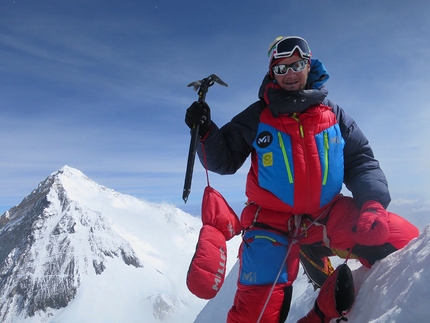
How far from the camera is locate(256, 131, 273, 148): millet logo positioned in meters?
3.97

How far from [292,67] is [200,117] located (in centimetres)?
140

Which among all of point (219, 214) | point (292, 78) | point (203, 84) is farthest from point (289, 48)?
point (219, 214)

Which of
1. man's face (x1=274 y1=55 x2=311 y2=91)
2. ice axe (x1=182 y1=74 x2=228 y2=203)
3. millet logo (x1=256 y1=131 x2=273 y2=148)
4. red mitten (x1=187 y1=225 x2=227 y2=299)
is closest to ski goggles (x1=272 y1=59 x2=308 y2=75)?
man's face (x1=274 y1=55 x2=311 y2=91)

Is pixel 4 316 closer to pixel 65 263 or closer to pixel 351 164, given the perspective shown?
pixel 65 263

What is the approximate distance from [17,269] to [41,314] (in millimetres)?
33618

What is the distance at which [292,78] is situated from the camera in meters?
4.16

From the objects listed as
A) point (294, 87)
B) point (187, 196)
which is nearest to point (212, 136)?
point (187, 196)

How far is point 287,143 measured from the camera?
12.5ft

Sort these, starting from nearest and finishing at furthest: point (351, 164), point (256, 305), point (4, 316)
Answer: point (256, 305), point (351, 164), point (4, 316)

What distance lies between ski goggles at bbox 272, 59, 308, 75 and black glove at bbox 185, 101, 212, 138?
108cm

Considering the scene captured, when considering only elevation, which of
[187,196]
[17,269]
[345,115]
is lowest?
[17,269]

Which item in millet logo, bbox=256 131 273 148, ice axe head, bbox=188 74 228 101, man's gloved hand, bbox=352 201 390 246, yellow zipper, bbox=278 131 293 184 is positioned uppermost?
ice axe head, bbox=188 74 228 101

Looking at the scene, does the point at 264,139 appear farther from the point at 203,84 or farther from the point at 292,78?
the point at 203,84

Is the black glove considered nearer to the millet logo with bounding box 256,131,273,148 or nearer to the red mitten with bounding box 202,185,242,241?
the millet logo with bounding box 256,131,273,148
